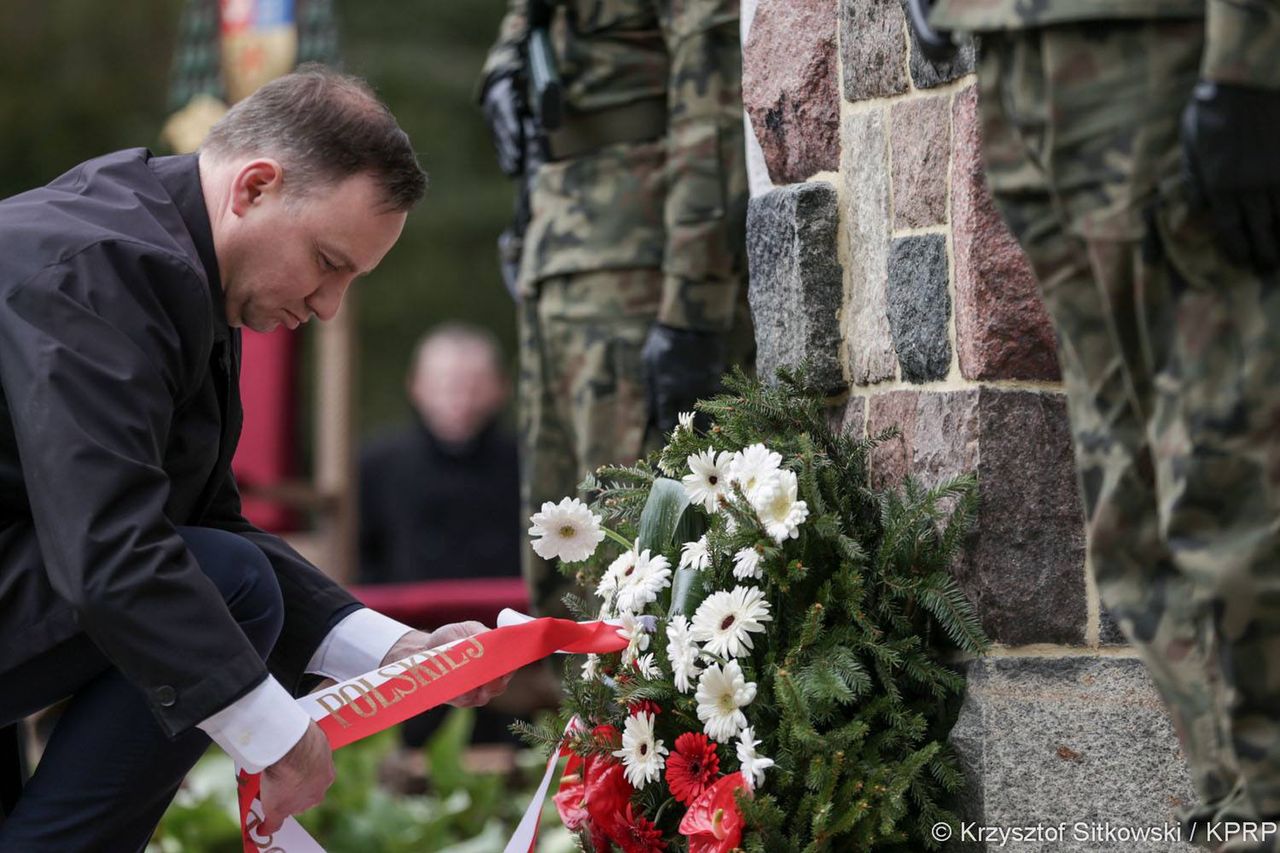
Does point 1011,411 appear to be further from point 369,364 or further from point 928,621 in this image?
point 369,364

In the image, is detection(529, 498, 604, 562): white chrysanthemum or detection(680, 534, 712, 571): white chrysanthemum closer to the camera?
detection(680, 534, 712, 571): white chrysanthemum

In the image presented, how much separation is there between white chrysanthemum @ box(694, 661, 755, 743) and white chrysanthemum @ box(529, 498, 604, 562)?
1.17 feet

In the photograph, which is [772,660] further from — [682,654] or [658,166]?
[658,166]

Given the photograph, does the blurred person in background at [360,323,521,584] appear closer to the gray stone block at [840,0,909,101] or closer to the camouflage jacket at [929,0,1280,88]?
the gray stone block at [840,0,909,101]

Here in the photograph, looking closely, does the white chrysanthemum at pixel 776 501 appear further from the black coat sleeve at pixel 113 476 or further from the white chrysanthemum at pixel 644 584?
the black coat sleeve at pixel 113 476

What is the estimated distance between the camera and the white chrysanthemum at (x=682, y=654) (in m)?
2.41

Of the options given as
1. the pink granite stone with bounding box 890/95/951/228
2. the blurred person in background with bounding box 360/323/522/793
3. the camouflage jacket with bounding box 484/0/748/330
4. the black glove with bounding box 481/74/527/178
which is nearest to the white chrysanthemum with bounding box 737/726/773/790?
the pink granite stone with bounding box 890/95/951/228

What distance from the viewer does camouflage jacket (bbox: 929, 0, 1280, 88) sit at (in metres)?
1.59

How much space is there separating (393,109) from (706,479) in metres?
11.7

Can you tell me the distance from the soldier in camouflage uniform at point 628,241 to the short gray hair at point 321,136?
3.46 feet

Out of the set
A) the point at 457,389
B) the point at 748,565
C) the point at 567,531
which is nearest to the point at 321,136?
the point at 567,531

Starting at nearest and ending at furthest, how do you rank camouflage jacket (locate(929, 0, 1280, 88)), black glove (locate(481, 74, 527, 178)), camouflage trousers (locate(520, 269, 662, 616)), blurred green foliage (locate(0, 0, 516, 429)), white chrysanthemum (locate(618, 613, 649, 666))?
1. camouflage jacket (locate(929, 0, 1280, 88))
2. white chrysanthemum (locate(618, 613, 649, 666))
3. camouflage trousers (locate(520, 269, 662, 616))
4. black glove (locate(481, 74, 527, 178))
5. blurred green foliage (locate(0, 0, 516, 429))

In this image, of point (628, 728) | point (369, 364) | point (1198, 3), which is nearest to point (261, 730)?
point (628, 728)

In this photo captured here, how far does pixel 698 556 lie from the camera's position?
2506 mm
